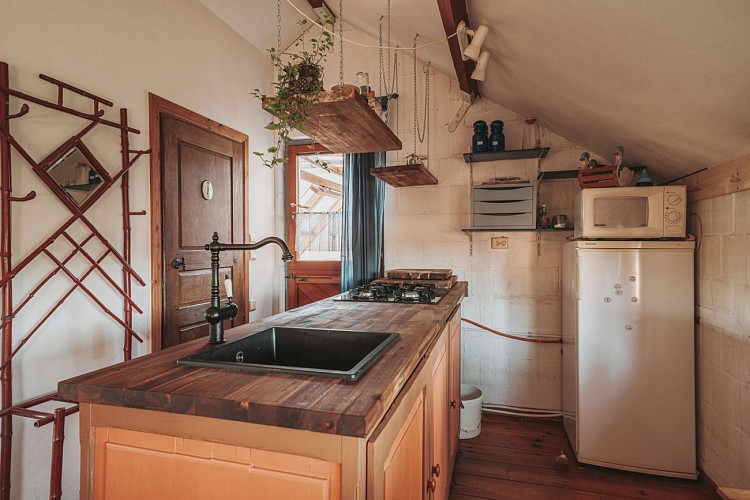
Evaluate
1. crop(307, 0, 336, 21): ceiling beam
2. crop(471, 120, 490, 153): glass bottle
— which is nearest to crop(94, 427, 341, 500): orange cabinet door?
crop(471, 120, 490, 153): glass bottle

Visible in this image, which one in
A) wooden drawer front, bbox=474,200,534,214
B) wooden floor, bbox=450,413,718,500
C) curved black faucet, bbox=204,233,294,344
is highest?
wooden drawer front, bbox=474,200,534,214

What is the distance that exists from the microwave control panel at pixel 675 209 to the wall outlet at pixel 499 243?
1101mm

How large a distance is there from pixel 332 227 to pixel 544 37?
2.34m

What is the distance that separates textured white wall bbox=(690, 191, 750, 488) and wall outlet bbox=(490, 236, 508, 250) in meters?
1.19

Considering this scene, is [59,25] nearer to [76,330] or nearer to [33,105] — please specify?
[33,105]

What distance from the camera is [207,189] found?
2.92m

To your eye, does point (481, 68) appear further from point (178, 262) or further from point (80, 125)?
point (178, 262)

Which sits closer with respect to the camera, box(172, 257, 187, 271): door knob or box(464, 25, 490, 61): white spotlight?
box(464, 25, 490, 61): white spotlight

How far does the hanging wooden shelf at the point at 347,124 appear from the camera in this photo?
1542mm

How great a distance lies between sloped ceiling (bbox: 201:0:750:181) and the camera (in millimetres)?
1275

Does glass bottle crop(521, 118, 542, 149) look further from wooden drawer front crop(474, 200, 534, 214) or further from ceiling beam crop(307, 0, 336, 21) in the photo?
ceiling beam crop(307, 0, 336, 21)

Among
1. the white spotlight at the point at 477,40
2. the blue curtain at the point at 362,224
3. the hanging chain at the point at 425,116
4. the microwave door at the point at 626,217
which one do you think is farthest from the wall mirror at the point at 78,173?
the microwave door at the point at 626,217

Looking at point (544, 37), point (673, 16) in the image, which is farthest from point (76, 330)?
point (673, 16)

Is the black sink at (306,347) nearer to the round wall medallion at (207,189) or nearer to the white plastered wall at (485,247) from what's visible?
the round wall medallion at (207,189)
